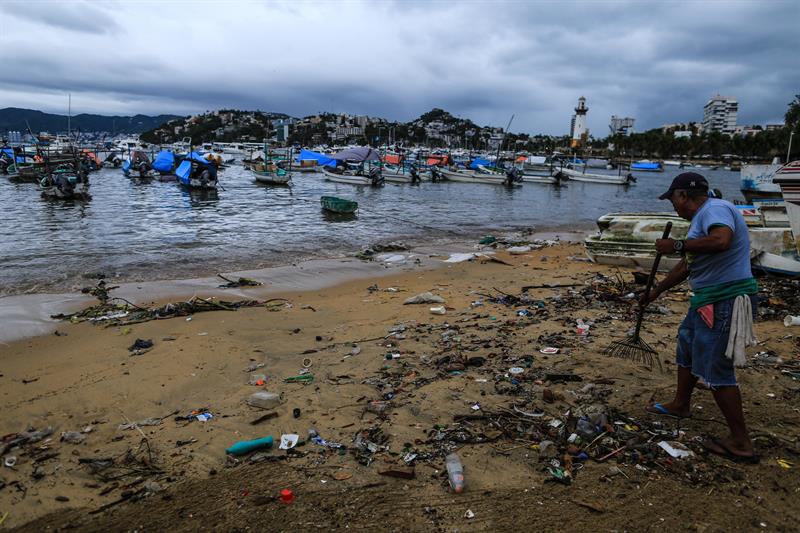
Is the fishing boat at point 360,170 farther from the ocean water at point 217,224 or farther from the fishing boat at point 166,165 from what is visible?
the fishing boat at point 166,165

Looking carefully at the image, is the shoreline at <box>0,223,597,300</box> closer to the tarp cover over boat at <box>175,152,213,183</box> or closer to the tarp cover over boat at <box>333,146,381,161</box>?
the tarp cover over boat at <box>333,146,381,161</box>

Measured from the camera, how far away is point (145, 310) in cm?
770

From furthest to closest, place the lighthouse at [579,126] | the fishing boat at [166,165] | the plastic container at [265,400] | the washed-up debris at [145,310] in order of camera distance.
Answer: the lighthouse at [579,126] < the fishing boat at [166,165] < the washed-up debris at [145,310] < the plastic container at [265,400]

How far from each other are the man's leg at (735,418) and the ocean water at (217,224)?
35.2ft

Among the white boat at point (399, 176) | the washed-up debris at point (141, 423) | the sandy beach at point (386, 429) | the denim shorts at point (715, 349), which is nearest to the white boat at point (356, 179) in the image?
the white boat at point (399, 176)

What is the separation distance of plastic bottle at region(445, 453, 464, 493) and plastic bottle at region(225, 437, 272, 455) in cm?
134

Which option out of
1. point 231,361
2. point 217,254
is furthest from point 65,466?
point 217,254

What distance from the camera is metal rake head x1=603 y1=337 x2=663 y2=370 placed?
452cm

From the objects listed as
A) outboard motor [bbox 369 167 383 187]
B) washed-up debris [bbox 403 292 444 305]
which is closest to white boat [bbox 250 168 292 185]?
outboard motor [bbox 369 167 383 187]

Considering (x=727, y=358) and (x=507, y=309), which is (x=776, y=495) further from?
(x=507, y=309)

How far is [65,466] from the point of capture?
336 cm

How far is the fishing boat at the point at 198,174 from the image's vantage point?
2973cm

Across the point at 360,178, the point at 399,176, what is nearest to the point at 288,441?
the point at 360,178

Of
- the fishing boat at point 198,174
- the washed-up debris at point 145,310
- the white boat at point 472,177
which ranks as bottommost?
the washed-up debris at point 145,310
